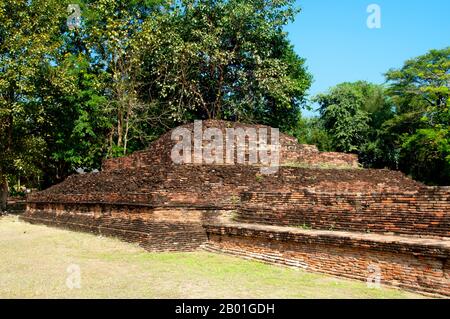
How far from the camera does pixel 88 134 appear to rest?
76.4 feet

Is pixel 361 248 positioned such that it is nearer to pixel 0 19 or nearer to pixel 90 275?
pixel 90 275

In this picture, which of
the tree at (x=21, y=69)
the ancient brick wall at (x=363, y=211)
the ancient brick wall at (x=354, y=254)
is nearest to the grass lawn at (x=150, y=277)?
the ancient brick wall at (x=354, y=254)

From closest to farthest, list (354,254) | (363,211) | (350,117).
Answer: (354,254)
(363,211)
(350,117)

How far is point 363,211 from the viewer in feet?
26.0

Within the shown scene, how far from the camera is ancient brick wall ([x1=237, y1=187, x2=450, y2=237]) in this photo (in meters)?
6.96

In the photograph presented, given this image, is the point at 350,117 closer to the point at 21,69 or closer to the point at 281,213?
the point at 21,69

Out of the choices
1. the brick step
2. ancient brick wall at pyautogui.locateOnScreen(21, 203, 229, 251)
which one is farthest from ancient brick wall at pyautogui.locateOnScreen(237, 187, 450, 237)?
ancient brick wall at pyautogui.locateOnScreen(21, 203, 229, 251)

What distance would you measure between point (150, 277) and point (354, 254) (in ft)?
9.82

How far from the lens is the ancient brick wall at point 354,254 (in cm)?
581

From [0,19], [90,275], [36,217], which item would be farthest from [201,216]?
[0,19]

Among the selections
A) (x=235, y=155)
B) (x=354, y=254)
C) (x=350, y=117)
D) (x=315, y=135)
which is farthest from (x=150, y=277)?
(x=315, y=135)

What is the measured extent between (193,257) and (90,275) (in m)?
2.28

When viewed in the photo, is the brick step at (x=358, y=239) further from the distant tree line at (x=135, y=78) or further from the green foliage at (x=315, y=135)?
the green foliage at (x=315, y=135)
